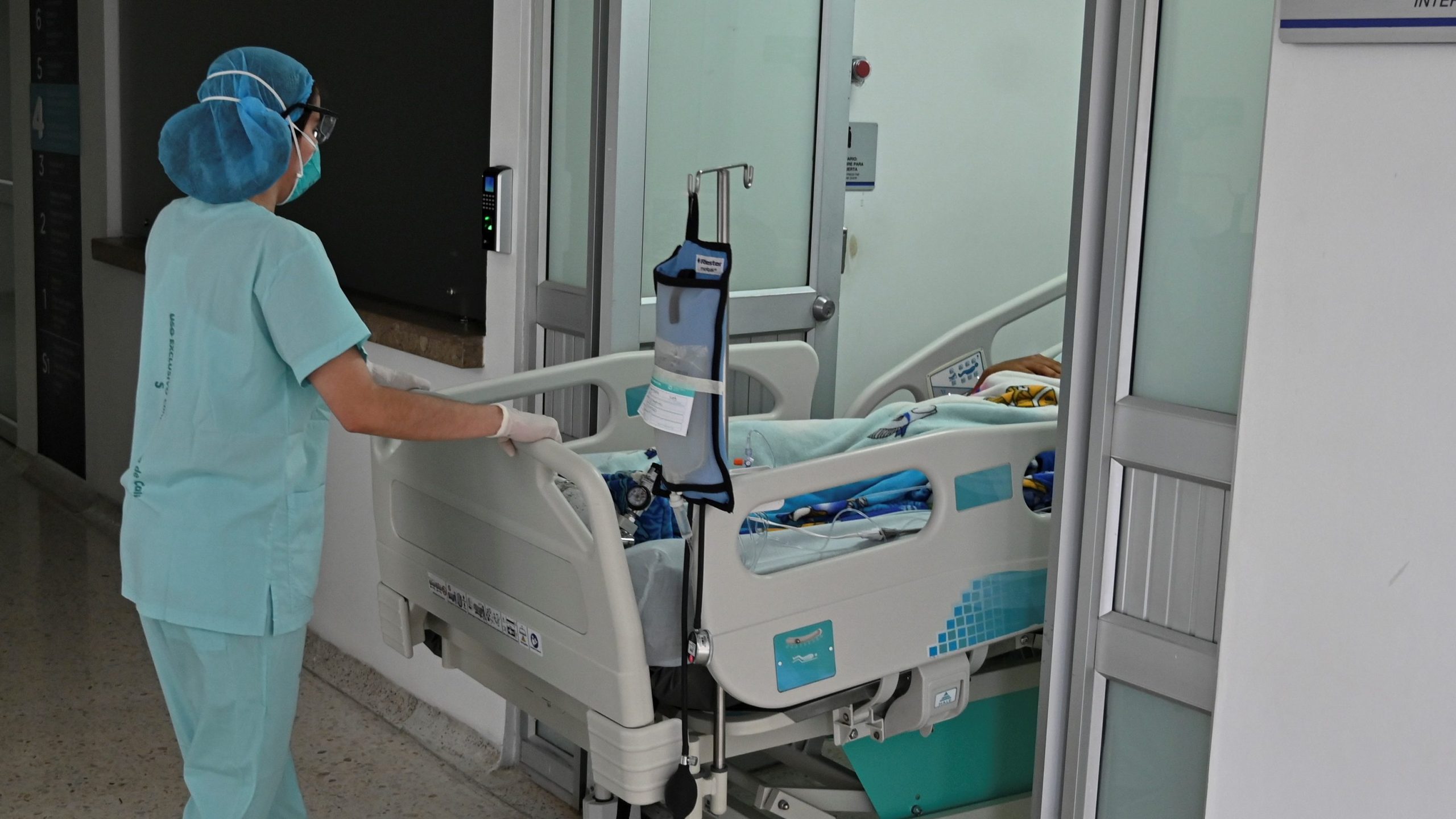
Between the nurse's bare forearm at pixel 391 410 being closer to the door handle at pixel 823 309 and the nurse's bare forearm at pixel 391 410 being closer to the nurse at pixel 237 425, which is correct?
the nurse at pixel 237 425

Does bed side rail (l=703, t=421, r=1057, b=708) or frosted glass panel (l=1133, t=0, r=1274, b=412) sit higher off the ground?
frosted glass panel (l=1133, t=0, r=1274, b=412)

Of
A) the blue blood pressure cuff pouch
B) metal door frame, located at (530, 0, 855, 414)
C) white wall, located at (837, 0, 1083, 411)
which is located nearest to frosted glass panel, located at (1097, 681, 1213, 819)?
the blue blood pressure cuff pouch

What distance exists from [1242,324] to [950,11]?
2.48m

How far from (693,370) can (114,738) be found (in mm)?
2298

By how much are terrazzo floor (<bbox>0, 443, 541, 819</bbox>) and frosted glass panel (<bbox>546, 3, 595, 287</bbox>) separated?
1195mm

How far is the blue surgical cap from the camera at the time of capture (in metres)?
2.04

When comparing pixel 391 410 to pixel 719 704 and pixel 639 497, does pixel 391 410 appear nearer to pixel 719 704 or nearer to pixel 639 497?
pixel 639 497

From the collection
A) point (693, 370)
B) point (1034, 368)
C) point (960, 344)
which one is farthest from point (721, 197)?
point (960, 344)

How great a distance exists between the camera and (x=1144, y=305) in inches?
70.2

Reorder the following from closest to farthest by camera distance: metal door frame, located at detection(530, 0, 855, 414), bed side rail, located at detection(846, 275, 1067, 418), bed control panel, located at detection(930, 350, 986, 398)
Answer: metal door frame, located at detection(530, 0, 855, 414)
bed side rail, located at detection(846, 275, 1067, 418)
bed control panel, located at detection(930, 350, 986, 398)

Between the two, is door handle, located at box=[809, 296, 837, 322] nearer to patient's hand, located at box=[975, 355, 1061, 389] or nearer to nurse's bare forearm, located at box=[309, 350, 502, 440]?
patient's hand, located at box=[975, 355, 1061, 389]

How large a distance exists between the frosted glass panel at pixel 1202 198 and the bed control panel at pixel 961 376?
5.30 ft

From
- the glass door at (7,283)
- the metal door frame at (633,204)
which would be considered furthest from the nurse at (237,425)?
the glass door at (7,283)

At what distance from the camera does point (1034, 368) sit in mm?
3000
